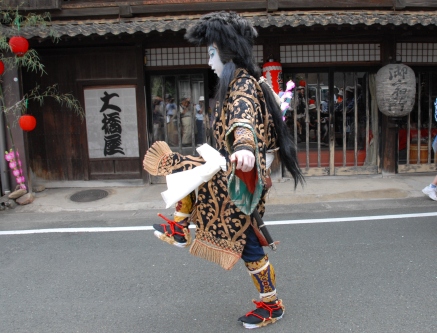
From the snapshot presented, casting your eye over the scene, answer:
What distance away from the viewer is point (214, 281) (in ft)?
13.1

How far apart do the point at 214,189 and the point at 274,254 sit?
6.70 feet

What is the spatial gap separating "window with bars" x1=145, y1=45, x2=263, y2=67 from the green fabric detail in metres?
6.34

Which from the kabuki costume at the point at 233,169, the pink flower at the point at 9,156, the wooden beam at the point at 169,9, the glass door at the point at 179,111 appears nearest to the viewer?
the kabuki costume at the point at 233,169

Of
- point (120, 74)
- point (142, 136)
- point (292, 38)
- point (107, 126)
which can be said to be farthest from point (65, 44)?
point (292, 38)

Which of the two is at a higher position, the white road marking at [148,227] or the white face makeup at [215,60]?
the white face makeup at [215,60]

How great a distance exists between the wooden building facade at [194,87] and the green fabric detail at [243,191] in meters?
6.08

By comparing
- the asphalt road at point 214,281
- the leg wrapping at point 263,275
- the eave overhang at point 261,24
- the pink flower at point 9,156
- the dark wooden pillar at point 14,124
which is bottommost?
the asphalt road at point 214,281

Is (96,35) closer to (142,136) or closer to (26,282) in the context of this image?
(142,136)

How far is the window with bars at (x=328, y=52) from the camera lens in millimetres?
8672

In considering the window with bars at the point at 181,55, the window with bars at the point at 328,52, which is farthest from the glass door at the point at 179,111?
the window with bars at the point at 328,52

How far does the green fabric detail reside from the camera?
2.58 metres

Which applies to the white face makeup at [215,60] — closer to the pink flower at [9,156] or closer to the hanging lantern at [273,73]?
the hanging lantern at [273,73]

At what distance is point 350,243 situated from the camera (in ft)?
16.3

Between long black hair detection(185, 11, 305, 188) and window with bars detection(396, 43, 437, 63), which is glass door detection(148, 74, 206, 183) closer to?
window with bars detection(396, 43, 437, 63)
